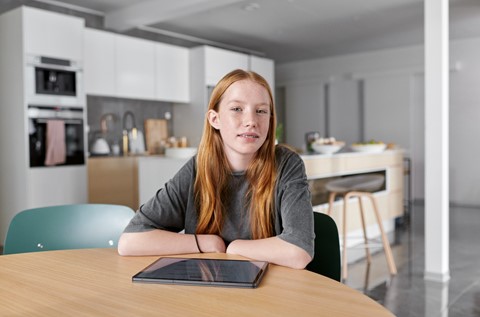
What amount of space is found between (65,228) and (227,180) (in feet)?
1.87

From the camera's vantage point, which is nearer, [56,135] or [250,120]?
[250,120]

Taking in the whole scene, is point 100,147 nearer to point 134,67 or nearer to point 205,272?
point 134,67

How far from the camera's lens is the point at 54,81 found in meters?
4.62

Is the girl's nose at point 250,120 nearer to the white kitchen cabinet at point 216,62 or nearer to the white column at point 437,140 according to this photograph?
the white column at point 437,140

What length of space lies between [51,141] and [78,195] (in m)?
0.64

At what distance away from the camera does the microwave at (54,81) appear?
446cm

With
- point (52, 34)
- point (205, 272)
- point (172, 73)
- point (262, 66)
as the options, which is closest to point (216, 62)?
point (172, 73)

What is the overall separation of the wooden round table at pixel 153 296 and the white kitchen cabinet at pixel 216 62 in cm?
542

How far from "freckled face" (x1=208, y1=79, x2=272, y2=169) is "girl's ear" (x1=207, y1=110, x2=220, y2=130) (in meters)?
0.05

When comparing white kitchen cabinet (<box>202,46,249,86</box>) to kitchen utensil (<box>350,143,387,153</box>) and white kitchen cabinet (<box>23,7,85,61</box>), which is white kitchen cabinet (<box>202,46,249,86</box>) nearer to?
white kitchen cabinet (<box>23,7,85,61</box>)

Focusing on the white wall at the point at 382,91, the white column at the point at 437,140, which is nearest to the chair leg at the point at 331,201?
the white column at the point at 437,140

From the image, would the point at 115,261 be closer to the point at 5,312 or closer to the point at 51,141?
the point at 5,312

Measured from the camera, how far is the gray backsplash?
18.7 feet

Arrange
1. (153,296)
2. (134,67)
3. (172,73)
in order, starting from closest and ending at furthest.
Result: (153,296) → (134,67) → (172,73)
